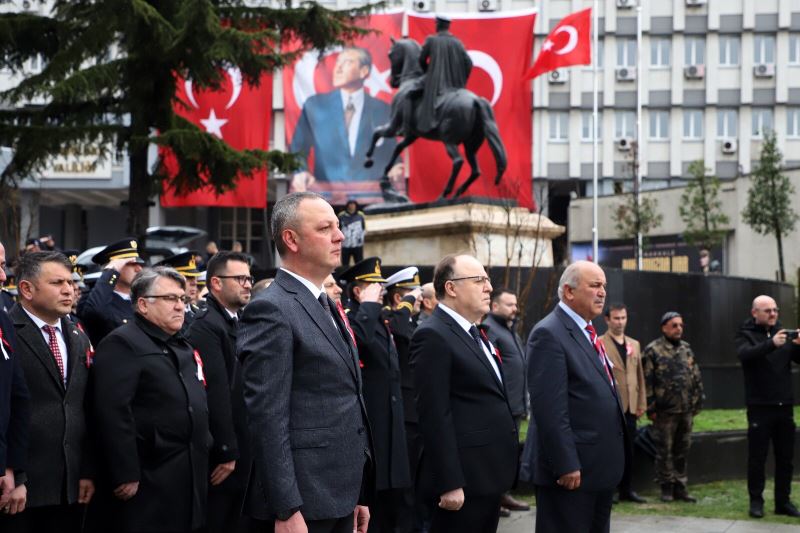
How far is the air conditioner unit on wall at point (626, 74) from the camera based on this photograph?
49.6 metres

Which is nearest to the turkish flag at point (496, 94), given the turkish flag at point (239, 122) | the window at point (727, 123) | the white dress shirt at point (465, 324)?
the turkish flag at point (239, 122)

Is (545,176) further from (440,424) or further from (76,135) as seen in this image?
(440,424)

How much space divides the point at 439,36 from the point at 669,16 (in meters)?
36.6

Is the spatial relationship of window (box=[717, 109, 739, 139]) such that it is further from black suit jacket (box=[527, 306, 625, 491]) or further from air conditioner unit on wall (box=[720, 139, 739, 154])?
black suit jacket (box=[527, 306, 625, 491])

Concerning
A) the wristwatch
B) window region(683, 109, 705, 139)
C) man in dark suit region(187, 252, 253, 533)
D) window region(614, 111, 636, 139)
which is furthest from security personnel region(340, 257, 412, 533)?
window region(683, 109, 705, 139)

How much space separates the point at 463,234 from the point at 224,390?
34.0 feet

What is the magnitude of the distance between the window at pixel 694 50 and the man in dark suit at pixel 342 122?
2060cm

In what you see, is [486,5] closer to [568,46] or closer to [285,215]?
[568,46]

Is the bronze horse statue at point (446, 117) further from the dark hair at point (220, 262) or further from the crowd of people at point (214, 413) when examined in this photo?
the crowd of people at point (214, 413)

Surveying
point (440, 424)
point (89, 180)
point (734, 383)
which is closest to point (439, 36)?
point (734, 383)

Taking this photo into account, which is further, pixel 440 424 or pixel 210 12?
pixel 210 12

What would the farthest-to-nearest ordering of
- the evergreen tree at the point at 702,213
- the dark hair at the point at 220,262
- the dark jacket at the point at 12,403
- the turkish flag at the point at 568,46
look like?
the evergreen tree at the point at 702,213, the turkish flag at the point at 568,46, the dark hair at the point at 220,262, the dark jacket at the point at 12,403

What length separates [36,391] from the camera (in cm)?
539

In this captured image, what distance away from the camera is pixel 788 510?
950cm
